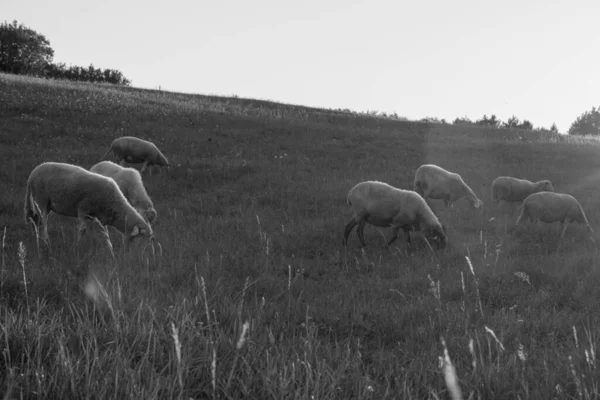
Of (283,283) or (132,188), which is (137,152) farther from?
(283,283)

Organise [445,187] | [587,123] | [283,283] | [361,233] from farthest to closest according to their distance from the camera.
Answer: [587,123]
[445,187]
[361,233]
[283,283]

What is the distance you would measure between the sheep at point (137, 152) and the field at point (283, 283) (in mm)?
700

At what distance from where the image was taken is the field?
8.75 ft

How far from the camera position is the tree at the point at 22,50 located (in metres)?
60.6

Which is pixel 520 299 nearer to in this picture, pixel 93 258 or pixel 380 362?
pixel 380 362

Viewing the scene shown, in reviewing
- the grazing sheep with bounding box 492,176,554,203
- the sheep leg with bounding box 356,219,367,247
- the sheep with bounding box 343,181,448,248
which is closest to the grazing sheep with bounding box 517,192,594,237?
the grazing sheep with bounding box 492,176,554,203

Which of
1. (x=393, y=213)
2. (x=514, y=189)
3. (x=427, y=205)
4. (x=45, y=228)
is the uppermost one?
(x=514, y=189)

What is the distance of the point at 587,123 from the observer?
80562 mm

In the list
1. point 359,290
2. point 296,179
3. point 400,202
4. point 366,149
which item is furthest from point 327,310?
point 366,149

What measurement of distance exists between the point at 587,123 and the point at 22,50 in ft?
275

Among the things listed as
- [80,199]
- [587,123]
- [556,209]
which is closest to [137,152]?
[80,199]

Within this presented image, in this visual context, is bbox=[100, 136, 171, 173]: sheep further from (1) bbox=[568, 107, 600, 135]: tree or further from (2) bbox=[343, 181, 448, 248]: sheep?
(1) bbox=[568, 107, 600, 135]: tree

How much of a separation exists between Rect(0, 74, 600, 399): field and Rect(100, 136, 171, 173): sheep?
700 millimetres

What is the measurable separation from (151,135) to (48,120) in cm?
396
